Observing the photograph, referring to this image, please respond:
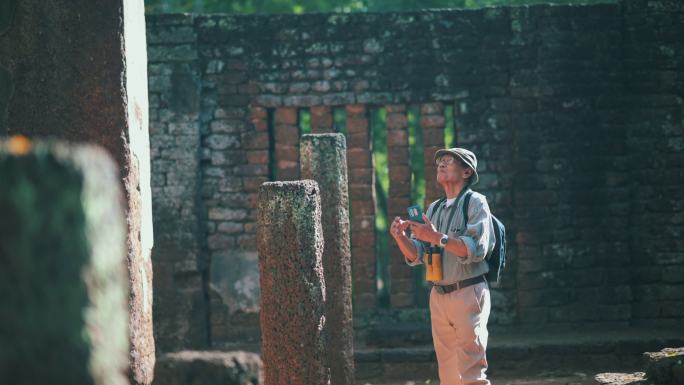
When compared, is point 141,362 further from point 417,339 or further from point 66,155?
point 417,339

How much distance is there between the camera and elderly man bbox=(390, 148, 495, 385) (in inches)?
188

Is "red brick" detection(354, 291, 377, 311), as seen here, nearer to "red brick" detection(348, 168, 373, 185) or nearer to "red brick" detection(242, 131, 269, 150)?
"red brick" detection(348, 168, 373, 185)

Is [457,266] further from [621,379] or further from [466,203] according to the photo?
[621,379]

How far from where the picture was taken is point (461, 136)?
833 cm

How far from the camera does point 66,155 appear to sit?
167 cm

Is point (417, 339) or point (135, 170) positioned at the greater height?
point (135, 170)

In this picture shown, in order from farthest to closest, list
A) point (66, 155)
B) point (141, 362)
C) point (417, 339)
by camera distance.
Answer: point (417, 339) → point (141, 362) → point (66, 155)

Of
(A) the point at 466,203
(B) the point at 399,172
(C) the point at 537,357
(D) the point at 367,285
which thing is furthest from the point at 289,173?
(A) the point at 466,203

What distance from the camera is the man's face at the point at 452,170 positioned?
5066 millimetres

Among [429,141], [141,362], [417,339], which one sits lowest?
[417,339]

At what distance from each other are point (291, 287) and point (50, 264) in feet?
9.31

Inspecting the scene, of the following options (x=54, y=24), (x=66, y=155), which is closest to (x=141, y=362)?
(x=54, y=24)

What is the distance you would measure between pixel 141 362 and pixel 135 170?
79cm

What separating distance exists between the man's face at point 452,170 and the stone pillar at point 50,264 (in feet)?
11.6
